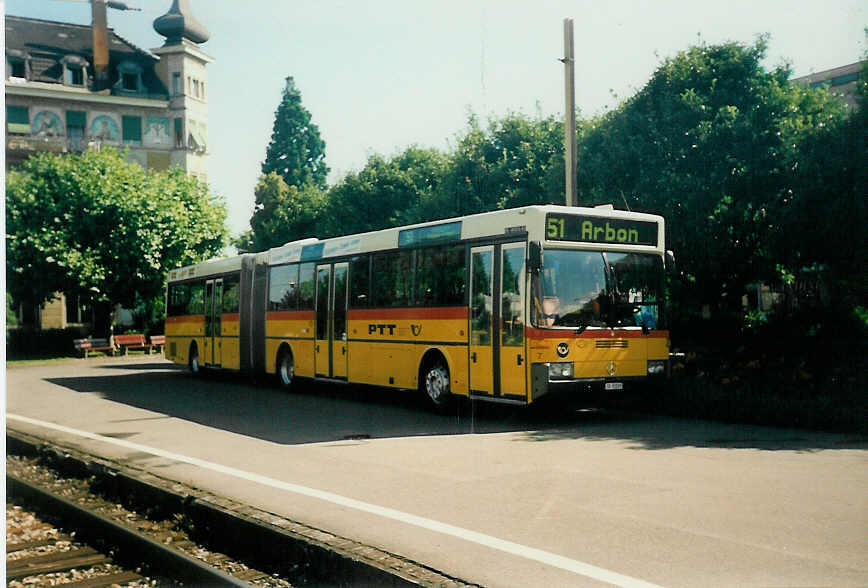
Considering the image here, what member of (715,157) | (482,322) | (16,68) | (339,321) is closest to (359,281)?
(339,321)

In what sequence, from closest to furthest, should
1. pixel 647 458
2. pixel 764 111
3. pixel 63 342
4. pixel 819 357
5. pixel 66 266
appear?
1. pixel 647 458
2. pixel 819 357
3. pixel 764 111
4. pixel 66 266
5. pixel 63 342

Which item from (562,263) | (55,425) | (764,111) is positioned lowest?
(55,425)

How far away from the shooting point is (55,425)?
1491cm

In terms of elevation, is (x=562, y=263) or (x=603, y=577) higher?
(x=562, y=263)

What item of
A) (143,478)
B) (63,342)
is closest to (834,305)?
(143,478)

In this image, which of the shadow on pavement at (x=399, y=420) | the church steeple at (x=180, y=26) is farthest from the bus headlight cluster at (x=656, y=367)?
the church steeple at (x=180, y=26)

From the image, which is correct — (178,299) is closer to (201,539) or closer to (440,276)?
(440,276)

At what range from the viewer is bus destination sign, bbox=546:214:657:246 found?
13180 mm

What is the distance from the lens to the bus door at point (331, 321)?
18.1 m

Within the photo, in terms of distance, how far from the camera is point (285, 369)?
20922 mm

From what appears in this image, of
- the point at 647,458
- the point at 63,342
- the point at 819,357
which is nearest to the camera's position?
the point at 647,458

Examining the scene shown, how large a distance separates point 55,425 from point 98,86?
26.9 feet

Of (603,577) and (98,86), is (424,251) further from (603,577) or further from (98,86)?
(603,577)

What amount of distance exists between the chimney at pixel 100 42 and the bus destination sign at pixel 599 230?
260 inches
